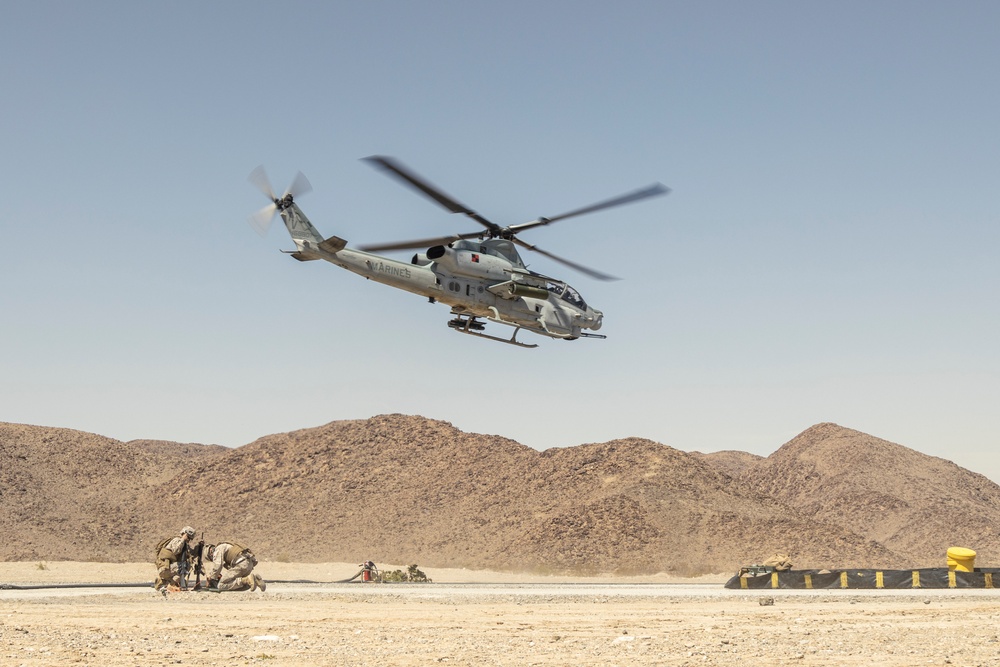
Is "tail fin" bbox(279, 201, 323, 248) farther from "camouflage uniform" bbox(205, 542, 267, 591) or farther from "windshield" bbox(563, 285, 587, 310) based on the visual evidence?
"camouflage uniform" bbox(205, 542, 267, 591)

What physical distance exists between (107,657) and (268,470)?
273ft

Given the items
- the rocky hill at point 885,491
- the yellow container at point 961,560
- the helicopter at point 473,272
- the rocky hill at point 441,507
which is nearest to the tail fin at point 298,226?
the helicopter at point 473,272

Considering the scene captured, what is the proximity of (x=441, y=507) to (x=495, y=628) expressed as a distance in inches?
2730

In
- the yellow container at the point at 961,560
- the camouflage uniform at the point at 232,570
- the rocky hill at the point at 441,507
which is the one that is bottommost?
the camouflage uniform at the point at 232,570

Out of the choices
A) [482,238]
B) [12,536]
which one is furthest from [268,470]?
[482,238]

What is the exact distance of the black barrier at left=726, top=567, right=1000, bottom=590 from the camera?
3438 cm

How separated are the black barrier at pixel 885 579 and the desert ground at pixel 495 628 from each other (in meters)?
2.47

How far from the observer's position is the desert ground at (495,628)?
1689 cm

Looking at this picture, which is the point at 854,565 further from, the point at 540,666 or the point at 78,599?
the point at 540,666

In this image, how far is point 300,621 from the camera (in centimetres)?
2225

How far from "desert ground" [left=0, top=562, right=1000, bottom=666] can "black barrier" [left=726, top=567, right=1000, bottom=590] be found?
2.47 meters

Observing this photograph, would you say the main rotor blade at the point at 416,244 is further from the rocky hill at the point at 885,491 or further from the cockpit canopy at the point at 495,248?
the rocky hill at the point at 885,491

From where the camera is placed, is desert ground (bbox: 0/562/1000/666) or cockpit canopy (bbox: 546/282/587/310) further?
cockpit canopy (bbox: 546/282/587/310)

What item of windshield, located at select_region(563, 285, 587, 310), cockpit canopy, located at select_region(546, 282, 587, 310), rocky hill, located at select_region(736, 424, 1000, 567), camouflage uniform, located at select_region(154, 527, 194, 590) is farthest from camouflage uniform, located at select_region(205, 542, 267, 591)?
rocky hill, located at select_region(736, 424, 1000, 567)
